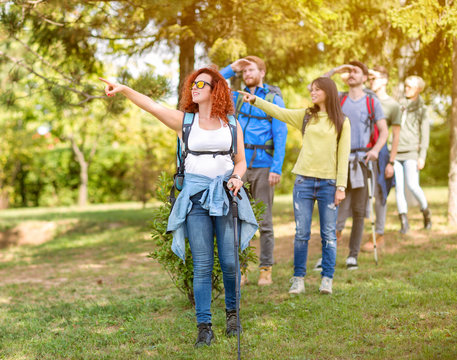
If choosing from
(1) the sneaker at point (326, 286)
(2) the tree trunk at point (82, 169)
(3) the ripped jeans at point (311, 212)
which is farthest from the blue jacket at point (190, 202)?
(2) the tree trunk at point (82, 169)

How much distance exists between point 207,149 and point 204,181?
0.22m

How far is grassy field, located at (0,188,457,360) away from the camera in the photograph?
3.70 metres

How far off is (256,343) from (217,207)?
99cm

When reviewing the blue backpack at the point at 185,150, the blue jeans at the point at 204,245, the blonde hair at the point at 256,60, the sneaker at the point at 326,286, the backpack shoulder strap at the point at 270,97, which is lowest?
the sneaker at the point at 326,286

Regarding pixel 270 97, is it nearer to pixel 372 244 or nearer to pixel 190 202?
pixel 190 202

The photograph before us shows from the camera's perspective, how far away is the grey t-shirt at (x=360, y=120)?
6000mm

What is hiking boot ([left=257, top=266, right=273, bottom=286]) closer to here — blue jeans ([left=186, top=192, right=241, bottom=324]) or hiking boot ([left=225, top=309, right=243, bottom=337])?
hiking boot ([left=225, top=309, right=243, bottom=337])

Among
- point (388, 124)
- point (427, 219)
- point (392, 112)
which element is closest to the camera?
point (392, 112)

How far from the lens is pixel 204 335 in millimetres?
3793

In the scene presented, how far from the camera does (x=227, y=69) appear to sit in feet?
17.0

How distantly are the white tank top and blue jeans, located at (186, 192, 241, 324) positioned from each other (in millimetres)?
181

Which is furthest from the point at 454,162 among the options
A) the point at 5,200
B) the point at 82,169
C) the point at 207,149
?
the point at 5,200

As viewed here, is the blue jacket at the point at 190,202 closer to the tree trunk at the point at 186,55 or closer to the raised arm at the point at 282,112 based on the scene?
the raised arm at the point at 282,112

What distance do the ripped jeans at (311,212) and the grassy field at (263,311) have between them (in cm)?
32
